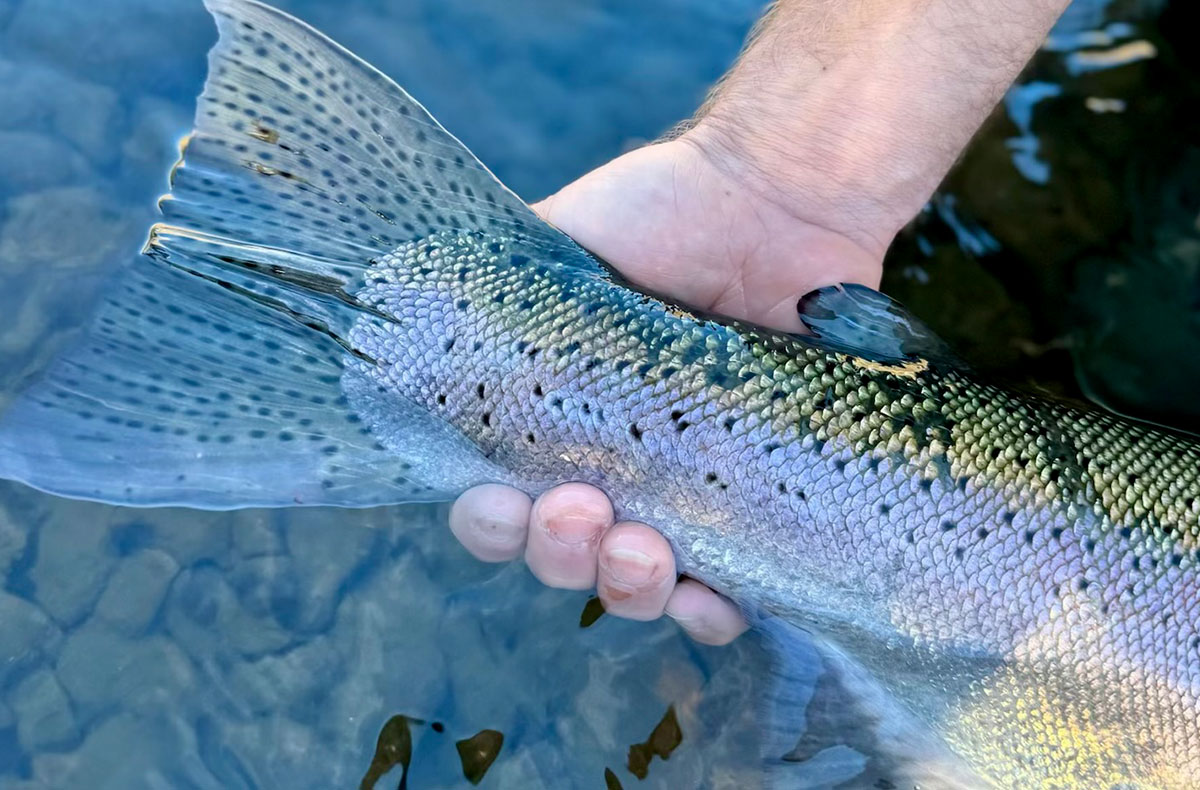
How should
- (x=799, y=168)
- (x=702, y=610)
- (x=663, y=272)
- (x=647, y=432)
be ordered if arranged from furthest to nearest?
1. (x=799, y=168)
2. (x=663, y=272)
3. (x=702, y=610)
4. (x=647, y=432)

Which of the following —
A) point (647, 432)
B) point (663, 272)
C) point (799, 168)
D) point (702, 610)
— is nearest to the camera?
point (647, 432)

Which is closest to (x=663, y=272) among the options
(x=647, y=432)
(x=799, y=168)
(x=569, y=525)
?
(x=799, y=168)

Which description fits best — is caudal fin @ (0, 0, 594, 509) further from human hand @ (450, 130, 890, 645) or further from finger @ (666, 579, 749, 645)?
finger @ (666, 579, 749, 645)

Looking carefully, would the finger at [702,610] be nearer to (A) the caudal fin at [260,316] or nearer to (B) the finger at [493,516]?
(B) the finger at [493,516]

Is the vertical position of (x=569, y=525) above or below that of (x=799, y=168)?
below

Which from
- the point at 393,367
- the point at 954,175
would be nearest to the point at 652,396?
the point at 393,367

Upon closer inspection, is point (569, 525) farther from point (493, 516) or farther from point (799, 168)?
point (799, 168)

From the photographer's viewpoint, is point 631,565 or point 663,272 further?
point 663,272

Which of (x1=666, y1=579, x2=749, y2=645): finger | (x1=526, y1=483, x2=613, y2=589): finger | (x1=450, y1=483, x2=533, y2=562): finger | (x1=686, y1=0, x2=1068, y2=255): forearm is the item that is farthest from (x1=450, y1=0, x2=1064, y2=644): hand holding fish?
(x1=450, y1=483, x2=533, y2=562): finger
